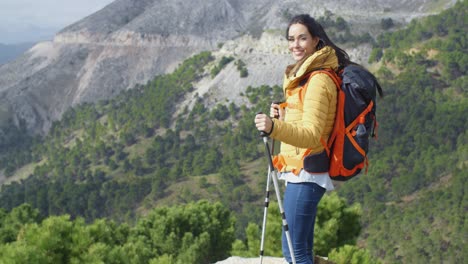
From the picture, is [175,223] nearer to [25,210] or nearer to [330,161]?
[25,210]

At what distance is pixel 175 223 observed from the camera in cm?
2119

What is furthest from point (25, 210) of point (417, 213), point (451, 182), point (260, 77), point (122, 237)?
point (260, 77)

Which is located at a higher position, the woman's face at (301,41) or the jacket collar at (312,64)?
the woman's face at (301,41)

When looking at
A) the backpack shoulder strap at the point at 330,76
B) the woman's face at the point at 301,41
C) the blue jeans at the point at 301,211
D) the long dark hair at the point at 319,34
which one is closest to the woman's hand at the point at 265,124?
the backpack shoulder strap at the point at 330,76

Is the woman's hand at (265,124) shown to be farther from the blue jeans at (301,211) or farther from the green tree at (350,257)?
the green tree at (350,257)

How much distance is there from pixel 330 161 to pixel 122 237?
1768 cm

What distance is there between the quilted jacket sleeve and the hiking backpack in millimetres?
88

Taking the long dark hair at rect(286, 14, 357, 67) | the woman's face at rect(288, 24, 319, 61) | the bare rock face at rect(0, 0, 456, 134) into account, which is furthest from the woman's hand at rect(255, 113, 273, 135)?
the bare rock face at rect(0, 0, 456, 134)

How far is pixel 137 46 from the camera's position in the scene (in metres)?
141

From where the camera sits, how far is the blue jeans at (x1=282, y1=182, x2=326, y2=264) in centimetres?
439

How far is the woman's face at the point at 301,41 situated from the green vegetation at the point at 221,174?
4.86 metres

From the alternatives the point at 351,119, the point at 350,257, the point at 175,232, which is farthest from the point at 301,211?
the point at 175,232

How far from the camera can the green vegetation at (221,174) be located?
16375 millimetres

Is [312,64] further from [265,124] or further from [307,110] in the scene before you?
[265,124]
